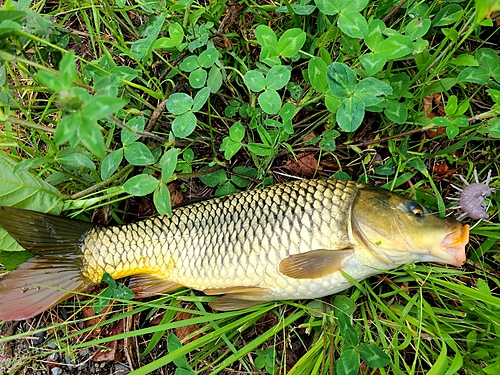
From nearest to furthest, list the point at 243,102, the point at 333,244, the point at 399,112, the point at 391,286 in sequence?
the point at 333,244
the point at 399,112
the point at 391,286
the point at 243,102

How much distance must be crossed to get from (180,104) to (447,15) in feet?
4.42

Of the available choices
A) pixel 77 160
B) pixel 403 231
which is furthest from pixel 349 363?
pixel 77 160

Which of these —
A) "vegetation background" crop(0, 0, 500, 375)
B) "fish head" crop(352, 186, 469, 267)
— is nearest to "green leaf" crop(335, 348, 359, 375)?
"vegetation background" crop(0, 0, 500, 375)

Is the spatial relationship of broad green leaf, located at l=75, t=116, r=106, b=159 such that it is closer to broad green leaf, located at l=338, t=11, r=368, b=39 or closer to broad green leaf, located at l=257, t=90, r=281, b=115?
broad green leaf, located at l=257, t=90, r=281, b=115

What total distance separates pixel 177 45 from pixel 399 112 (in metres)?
1.15

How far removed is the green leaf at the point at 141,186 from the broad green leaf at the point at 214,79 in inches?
22.7

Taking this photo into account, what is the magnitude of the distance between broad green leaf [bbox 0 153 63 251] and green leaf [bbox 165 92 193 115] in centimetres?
82

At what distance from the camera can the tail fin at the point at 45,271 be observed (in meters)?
2.25

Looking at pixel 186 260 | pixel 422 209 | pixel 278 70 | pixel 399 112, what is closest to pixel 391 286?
pixel 422 209

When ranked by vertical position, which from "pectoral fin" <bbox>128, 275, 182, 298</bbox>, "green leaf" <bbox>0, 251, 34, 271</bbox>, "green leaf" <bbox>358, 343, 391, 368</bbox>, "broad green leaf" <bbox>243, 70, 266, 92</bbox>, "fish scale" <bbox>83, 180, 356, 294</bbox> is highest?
"broad green leaf" <bbox>243, 70, 266, 92</bbox>

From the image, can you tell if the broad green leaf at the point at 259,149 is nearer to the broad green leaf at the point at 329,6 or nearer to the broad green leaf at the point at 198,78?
the broad green leaf at the point at 198,78

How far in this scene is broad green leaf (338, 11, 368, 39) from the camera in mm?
1876

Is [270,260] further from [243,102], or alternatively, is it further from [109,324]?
[109,324]

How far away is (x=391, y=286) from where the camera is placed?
229 cm
